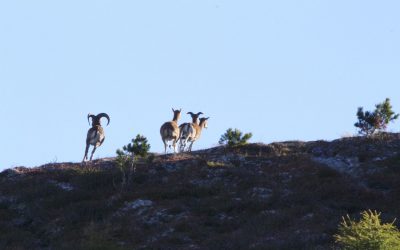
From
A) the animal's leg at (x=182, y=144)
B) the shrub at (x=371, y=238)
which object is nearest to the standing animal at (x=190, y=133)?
the animal's leg at (x=182, y=144)

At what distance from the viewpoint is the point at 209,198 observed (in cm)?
3303

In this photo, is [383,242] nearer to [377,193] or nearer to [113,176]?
[377,193]

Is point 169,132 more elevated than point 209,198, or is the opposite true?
point 169,132

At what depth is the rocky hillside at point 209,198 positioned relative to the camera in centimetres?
2920

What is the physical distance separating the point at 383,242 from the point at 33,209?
1529 centimetres

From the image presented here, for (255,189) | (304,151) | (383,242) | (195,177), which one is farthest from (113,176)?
(383,242)

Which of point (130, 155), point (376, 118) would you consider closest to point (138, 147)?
point (130, 155)

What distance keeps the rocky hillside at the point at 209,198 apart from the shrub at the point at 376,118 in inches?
65.8

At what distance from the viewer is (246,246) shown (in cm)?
2756

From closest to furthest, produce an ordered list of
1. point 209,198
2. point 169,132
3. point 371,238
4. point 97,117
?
point 371,238 → point 209,198 → point 169,132 → point 97,117

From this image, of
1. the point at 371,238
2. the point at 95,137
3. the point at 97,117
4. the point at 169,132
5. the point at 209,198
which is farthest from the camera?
the point at 97,117

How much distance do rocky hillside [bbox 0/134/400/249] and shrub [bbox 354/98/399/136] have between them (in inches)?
65.8

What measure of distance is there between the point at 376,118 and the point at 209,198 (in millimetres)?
11329

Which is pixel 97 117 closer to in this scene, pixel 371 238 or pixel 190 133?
pixel 190 133
